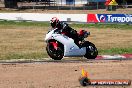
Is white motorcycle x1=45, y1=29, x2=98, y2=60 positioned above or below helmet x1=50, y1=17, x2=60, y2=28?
below

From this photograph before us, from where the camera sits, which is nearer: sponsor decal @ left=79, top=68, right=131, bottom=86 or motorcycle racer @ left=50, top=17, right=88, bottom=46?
sponsor decal @ left=79, top=68, right=131, bottom=86

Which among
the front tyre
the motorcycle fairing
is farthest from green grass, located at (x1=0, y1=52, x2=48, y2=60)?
the motorcycle fairing

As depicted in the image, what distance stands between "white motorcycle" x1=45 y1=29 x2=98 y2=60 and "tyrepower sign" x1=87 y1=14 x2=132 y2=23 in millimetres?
20885

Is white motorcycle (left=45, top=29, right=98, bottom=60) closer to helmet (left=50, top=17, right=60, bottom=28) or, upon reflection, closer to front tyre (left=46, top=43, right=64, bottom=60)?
front tyre (left=46, top=43, right=64, bottom=60)

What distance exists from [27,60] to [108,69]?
3.76 meters

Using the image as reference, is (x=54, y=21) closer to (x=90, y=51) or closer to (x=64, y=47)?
(x=64, y=47)

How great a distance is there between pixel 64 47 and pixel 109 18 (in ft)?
72.7

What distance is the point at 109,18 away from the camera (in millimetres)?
37312

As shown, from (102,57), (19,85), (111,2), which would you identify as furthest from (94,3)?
(19,85)

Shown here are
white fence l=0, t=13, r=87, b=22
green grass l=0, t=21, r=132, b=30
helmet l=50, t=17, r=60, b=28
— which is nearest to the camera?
helmet l=50, t=17, r=60, b=28

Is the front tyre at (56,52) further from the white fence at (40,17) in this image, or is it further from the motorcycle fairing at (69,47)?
the white fence at (40,17)

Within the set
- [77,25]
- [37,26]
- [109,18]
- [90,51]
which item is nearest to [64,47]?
[90,51]

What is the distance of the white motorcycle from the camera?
15.5 m

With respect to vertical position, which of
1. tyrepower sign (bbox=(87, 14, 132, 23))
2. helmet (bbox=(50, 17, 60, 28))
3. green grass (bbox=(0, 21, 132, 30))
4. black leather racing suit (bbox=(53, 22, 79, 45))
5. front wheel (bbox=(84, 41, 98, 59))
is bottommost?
green grass (bbox=(0, 21, 132, 30))
